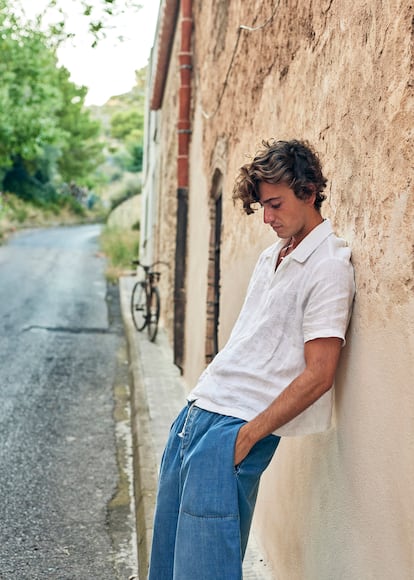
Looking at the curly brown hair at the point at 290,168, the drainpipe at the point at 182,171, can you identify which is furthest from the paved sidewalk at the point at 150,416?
the curly brown hair at the point at 290,168

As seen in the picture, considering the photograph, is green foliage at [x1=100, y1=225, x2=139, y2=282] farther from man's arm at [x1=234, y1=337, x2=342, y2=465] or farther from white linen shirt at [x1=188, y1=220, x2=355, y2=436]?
man's arm at [x1=234, y1=337, x2=342, y2=465]

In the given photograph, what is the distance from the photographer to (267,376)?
2.07 metres

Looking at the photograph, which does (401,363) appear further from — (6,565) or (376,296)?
(6,565)

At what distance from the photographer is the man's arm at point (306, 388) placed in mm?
1961

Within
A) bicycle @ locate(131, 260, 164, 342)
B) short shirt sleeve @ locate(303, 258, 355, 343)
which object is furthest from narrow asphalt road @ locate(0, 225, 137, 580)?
Result: short shirt sleeve @ locate(303, 258, 355, 343)

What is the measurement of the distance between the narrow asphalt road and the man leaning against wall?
1818mm

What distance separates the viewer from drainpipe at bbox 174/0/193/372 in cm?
830

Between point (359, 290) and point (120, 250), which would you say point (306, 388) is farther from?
point (120, 250)

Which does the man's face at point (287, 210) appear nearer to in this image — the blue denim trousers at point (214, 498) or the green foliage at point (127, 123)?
the blue denim trousers at point (214, 498)

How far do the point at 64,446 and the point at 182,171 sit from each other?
13.4 feet

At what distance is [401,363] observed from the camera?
1781 mm

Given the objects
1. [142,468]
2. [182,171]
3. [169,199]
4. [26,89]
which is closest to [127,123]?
[26,89]

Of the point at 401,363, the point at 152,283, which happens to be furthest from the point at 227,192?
the point at 152,283

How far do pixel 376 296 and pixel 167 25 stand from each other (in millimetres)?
9841
